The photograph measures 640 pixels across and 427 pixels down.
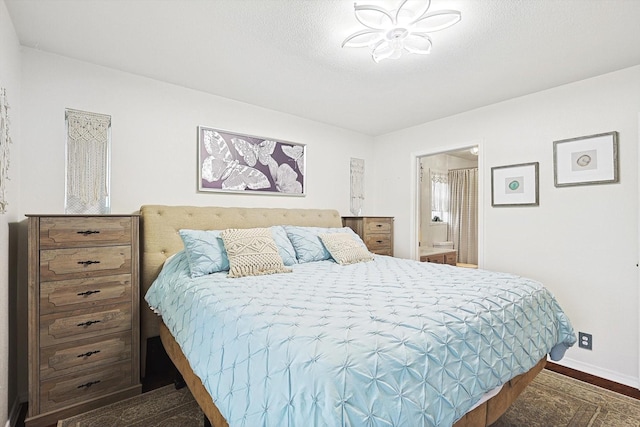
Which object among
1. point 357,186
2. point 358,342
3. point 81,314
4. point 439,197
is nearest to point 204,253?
point 81,314

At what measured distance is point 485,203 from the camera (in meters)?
3.39

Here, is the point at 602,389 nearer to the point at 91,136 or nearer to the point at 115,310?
the point at 115,310

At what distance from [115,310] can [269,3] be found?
2192mm

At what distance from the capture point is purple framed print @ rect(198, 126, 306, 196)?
3.05m

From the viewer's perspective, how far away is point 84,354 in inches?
82.0

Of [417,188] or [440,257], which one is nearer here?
[417,188]

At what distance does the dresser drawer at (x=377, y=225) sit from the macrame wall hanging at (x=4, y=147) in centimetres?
317

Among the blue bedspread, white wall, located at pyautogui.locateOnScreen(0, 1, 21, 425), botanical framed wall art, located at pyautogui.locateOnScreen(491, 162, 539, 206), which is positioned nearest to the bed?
the blue bedspread

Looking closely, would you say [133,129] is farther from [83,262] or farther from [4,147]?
[83,262]

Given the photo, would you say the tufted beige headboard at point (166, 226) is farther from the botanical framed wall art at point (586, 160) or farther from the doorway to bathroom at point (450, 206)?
the doorway to bathroom at point (450, 206)

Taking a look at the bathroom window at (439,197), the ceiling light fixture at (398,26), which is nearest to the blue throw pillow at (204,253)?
the ceiling light fixture at (398,26)

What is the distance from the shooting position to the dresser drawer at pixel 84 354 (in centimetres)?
197

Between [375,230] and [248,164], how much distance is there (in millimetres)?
1753

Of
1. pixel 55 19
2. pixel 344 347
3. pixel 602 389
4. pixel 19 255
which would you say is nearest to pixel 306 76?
pixel 55 19
